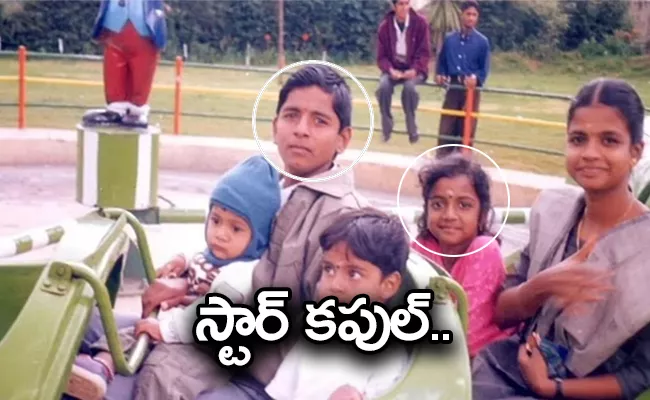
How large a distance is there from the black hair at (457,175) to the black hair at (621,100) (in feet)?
0.47

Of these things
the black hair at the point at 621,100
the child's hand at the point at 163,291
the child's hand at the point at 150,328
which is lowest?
the child's hand at the point at 150,328

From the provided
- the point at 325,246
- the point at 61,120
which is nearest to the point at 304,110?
the point at 325,246

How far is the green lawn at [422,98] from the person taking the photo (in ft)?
4.75

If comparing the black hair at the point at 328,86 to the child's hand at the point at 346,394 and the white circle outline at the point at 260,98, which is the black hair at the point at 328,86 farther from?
the child's hand at the point at 346,394

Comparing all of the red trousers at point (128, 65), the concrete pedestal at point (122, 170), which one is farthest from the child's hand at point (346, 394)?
the red trousers at point (128, 65)

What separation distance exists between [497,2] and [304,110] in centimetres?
35

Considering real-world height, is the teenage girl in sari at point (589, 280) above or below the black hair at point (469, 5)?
below

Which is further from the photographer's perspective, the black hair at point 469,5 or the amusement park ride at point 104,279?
the black hair at point 469,5

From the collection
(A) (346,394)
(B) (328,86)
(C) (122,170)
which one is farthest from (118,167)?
(A) (346,394)

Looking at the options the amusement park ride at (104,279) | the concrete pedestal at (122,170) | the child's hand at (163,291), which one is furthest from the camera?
the concrete pedestal at (122,170)

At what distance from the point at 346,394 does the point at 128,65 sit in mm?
583

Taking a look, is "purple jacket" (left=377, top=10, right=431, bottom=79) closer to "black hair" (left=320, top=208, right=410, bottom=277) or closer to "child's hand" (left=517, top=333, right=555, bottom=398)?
"black hair" (left=320, top=208, right=410, bottom=277)

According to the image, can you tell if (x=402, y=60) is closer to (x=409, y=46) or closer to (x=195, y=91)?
(x=409, y=46)

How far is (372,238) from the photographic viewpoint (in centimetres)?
132
